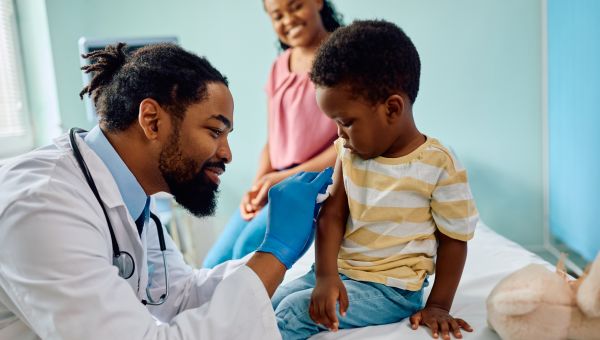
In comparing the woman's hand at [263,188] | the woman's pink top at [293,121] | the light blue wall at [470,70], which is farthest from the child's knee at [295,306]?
the light blue wall at [470,70]

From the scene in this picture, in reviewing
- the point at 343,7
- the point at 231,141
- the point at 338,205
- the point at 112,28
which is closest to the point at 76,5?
the point at 112,28

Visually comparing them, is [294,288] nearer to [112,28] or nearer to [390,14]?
[390,14]

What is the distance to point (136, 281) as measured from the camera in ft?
3.82

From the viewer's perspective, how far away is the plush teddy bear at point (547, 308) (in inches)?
34.9

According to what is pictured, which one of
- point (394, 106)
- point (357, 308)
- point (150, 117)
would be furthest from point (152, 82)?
point (357, 308)

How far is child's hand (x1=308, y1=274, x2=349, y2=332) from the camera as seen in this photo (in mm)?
1033

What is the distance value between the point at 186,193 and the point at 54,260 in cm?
41

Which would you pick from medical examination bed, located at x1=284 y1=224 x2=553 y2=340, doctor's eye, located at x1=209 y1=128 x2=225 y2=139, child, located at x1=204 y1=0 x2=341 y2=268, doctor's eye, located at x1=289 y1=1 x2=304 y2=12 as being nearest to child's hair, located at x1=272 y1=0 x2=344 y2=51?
child, located at x1=204 y1=0 x2=341 y2=268

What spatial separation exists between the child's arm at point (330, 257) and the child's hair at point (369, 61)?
0.22 m

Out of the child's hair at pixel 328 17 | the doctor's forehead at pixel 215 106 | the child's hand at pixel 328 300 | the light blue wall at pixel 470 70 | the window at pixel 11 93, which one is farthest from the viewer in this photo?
the light blue wall at pixel 470 70

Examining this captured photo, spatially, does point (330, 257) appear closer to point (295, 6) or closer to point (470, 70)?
point (295, 6)

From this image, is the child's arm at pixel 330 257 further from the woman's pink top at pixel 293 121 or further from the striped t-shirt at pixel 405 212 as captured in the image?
the woman's pink top at pixel 293 121

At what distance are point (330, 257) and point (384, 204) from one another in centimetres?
17

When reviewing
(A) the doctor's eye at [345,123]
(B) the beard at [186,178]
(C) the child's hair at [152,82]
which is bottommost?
(B) the beard at [186,178]
